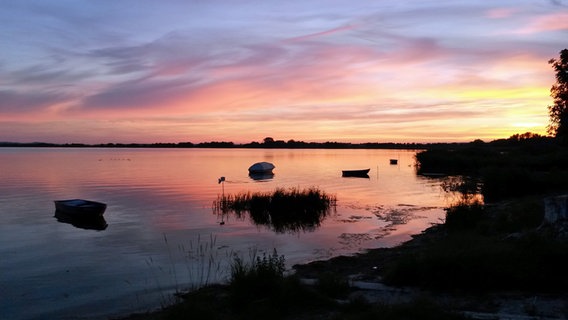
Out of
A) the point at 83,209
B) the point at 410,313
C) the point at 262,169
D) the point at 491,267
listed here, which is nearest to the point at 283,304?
the point at 410,313

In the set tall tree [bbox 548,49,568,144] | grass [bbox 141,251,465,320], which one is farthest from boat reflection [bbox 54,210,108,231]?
tall tree [bbox 548,49,568,144]

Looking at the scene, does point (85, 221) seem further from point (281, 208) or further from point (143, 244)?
point (281, 208)

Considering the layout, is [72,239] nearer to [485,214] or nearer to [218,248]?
[218,248]

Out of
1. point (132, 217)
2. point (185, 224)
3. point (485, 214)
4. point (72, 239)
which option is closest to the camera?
point (485, 214)

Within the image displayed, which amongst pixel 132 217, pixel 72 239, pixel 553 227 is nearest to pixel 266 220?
pixel 132 217

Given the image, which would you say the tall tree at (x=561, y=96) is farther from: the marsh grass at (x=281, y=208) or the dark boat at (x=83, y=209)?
the dark boat at (x=83, y=209)

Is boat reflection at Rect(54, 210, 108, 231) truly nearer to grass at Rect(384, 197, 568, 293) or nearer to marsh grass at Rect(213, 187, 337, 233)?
marsh grass at Rect(213, 187, 337, 233)

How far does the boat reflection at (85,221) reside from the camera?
26.7 metres

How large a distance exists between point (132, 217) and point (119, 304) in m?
17.6

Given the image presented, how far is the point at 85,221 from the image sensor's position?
27.8 m

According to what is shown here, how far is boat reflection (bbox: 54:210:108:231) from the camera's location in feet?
87.6

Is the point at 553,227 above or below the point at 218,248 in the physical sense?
above

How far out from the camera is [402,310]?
8.34 metres

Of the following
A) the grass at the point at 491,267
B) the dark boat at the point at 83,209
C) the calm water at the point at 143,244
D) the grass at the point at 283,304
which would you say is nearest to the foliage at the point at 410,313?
the grass at the point at 283,304
